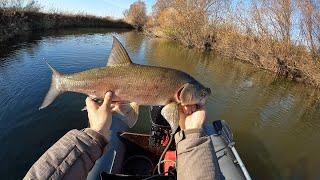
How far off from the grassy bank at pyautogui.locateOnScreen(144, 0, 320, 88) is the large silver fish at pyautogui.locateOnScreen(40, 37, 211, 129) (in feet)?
58.1

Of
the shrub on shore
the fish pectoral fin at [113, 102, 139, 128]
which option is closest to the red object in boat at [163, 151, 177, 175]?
the fish pectoral fin at [113, 102, 139, 128]

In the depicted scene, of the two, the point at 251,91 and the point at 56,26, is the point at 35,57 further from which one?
the point at 56,26

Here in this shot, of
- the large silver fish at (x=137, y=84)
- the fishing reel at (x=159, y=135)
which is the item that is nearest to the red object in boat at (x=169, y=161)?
the fishing reel at (x=159, y=135)

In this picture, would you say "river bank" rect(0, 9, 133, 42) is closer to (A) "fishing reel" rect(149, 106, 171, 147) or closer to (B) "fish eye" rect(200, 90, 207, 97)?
(A) "fishing reel" rect(149, 106, 171, 147)

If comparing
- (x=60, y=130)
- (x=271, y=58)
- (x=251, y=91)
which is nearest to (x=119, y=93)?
(x=60, y=130)

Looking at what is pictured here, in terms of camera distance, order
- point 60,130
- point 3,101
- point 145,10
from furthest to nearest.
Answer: point 145,10 → point 3,101 → point 60,130

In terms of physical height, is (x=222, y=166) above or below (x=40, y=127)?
above

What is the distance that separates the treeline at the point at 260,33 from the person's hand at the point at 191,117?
17.7m

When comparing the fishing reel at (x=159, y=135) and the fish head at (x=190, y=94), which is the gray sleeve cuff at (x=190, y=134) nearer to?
the fish head at (x=190, y=94)

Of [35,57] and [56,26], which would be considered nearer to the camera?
[35,57]

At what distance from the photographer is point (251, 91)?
15.1 metres

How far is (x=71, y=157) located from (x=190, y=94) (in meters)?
1.19

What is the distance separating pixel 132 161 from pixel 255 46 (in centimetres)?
1862

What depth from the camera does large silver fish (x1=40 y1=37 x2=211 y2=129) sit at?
9.19ft
